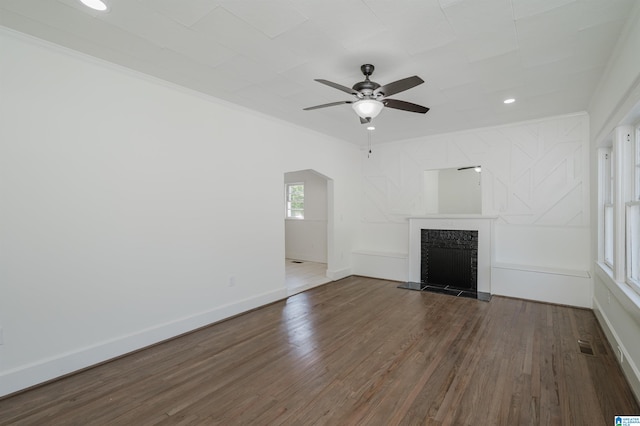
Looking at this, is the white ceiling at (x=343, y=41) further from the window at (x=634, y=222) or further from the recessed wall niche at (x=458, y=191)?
the recessed wall niche at (x=458, y=191)

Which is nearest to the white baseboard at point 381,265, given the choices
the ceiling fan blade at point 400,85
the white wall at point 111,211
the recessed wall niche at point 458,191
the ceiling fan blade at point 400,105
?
the recessed wall niche at point 458,191

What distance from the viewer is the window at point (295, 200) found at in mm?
8414

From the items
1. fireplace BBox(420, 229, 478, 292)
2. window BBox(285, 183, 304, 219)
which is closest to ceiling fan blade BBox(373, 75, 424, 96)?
fireplace BBox(420, 229, 478, 292)

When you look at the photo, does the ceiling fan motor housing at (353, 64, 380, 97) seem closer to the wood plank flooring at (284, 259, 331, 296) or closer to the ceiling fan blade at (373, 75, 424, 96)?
the ceiling fan blade at (373, 75, 424, 96)

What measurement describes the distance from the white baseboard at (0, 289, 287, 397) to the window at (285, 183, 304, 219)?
4.52m

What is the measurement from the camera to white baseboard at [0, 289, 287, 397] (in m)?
2.38

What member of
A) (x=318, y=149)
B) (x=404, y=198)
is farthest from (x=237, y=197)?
(x=404, y=198)

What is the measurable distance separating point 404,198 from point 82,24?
5.32 m

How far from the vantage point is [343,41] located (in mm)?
2471

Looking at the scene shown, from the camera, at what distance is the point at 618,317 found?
285 centimetres

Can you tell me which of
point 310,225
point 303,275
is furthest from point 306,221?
point 303,275

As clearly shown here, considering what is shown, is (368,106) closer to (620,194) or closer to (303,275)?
(620,194)

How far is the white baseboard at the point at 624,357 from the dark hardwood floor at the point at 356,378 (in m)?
0.07

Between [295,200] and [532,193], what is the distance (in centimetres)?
553
